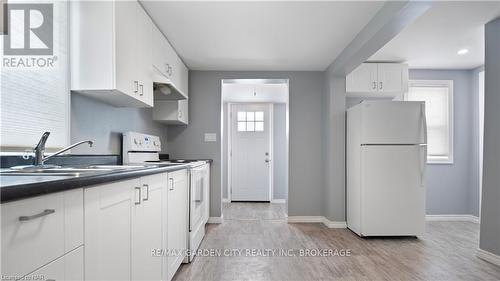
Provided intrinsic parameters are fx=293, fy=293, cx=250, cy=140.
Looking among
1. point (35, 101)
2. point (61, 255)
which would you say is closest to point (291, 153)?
point (35, 101)

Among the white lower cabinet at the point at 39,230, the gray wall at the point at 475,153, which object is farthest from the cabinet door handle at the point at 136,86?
the gray wall at the point at 475,153

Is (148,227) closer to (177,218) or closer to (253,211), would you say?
(177,218)

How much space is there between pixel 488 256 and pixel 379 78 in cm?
246

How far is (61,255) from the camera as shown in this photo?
882mm

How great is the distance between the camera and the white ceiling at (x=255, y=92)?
501 centimetres

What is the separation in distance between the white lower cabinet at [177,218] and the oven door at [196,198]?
0.22ft

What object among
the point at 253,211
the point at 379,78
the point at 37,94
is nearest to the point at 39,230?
the point at 37,94

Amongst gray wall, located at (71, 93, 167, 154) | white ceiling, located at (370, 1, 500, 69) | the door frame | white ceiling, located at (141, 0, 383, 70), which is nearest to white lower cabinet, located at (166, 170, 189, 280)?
gray wall, located at (71, 93, 167, 154)

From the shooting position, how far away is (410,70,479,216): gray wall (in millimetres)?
4422

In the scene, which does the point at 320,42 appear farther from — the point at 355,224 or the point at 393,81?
the point at 355,224

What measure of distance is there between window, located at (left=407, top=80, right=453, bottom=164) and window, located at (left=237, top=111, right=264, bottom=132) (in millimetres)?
2898

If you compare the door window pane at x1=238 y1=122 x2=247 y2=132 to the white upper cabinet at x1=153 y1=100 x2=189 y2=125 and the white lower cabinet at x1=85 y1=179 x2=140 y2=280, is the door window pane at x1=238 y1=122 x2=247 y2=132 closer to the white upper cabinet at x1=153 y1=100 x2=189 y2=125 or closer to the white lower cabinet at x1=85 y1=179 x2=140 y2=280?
the white upper cabinet at x1=153 y1=100 x2=189 y2=125

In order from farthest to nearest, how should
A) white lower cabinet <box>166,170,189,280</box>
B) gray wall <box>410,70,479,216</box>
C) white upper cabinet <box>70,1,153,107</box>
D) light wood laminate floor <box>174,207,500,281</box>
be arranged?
gray wall <box>410,70,479,216</box>
light wood laminate floor <box>174,207,500,281</box>
white lower cabinet <box>166,170,189,280</box>
white upper cabinet <box>70,1,153,107</box>

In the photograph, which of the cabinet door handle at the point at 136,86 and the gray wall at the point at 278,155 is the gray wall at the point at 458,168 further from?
the cabinet door handle at the point at 136,86
